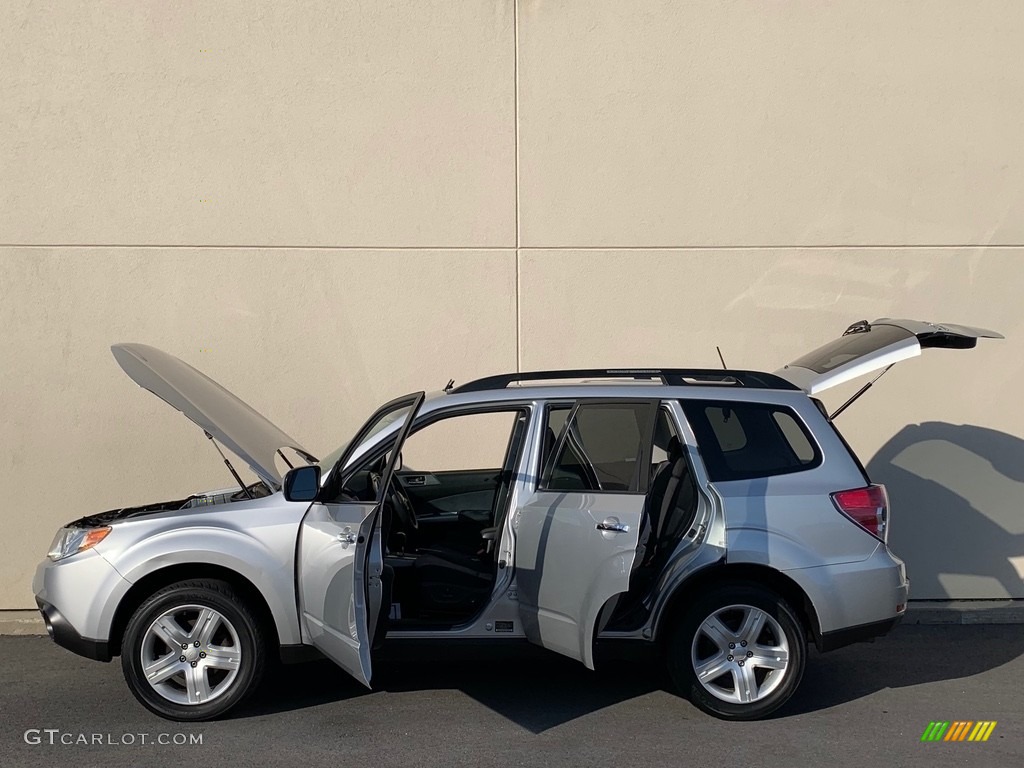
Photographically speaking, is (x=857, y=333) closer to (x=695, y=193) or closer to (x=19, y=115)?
(x=695, y=193)

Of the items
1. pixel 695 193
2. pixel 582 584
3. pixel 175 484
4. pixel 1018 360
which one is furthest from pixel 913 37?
pixel 175 484

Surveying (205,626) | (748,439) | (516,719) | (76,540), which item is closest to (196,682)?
(205,626)

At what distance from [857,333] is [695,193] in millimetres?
2244

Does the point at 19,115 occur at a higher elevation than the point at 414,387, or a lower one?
higher

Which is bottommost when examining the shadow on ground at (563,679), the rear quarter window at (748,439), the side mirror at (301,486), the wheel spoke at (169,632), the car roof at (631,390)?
the shadow on ground at (563,679)

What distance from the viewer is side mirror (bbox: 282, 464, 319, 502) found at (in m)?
5.71

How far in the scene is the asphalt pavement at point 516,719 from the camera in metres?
5.29

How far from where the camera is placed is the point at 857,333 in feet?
22.4

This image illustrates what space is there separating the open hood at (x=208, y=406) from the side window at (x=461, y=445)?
1722 mm

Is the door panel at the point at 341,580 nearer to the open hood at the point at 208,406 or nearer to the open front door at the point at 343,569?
the open front door at the point at 343,569

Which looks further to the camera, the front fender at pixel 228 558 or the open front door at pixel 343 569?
the front fender at pixel 228 558

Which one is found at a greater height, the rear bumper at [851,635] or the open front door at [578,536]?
the open front door at [578,536]

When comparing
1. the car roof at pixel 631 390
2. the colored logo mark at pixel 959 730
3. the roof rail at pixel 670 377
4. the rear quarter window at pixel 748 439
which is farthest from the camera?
the roof rail at pixel 670 377

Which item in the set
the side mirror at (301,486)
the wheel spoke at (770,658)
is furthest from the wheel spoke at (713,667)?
the side mirror at (301,486)
